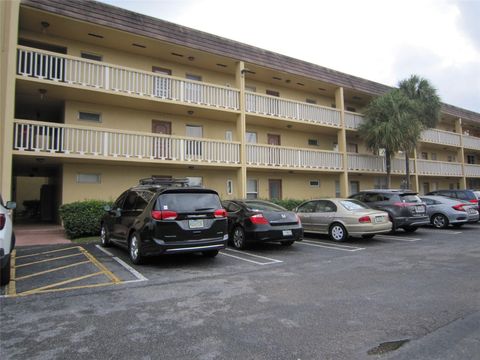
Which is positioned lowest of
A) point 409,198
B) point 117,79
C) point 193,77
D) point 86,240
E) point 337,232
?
point 86,240

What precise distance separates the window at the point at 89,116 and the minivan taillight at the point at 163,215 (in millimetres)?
9398

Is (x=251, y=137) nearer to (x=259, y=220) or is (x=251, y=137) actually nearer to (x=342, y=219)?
(x=342, y=219)

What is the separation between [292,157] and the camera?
17875mm

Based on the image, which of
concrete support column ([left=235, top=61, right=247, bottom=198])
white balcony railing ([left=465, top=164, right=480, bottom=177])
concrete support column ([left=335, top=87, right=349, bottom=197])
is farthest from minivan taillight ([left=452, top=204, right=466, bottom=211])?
white balcony railing ([left=465, top=164, right=480, bottom=177])

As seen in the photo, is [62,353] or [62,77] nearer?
[62,353]

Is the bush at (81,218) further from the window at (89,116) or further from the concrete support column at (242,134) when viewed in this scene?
the concrete support column at (242,134)

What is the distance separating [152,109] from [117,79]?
2.39 metres

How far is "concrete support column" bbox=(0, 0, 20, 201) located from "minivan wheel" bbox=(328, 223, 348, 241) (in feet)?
35.9

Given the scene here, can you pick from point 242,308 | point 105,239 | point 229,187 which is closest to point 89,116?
point 105,239

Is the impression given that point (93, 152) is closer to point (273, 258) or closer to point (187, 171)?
point (187, 171)

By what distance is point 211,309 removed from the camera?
15.0 ft

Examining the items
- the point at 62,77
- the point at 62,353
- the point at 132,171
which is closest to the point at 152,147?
the point at 132,171

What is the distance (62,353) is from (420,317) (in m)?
4.23

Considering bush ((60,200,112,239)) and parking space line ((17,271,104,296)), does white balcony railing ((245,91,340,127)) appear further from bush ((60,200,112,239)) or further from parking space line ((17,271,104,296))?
parking space line ((17,271,104,296))
